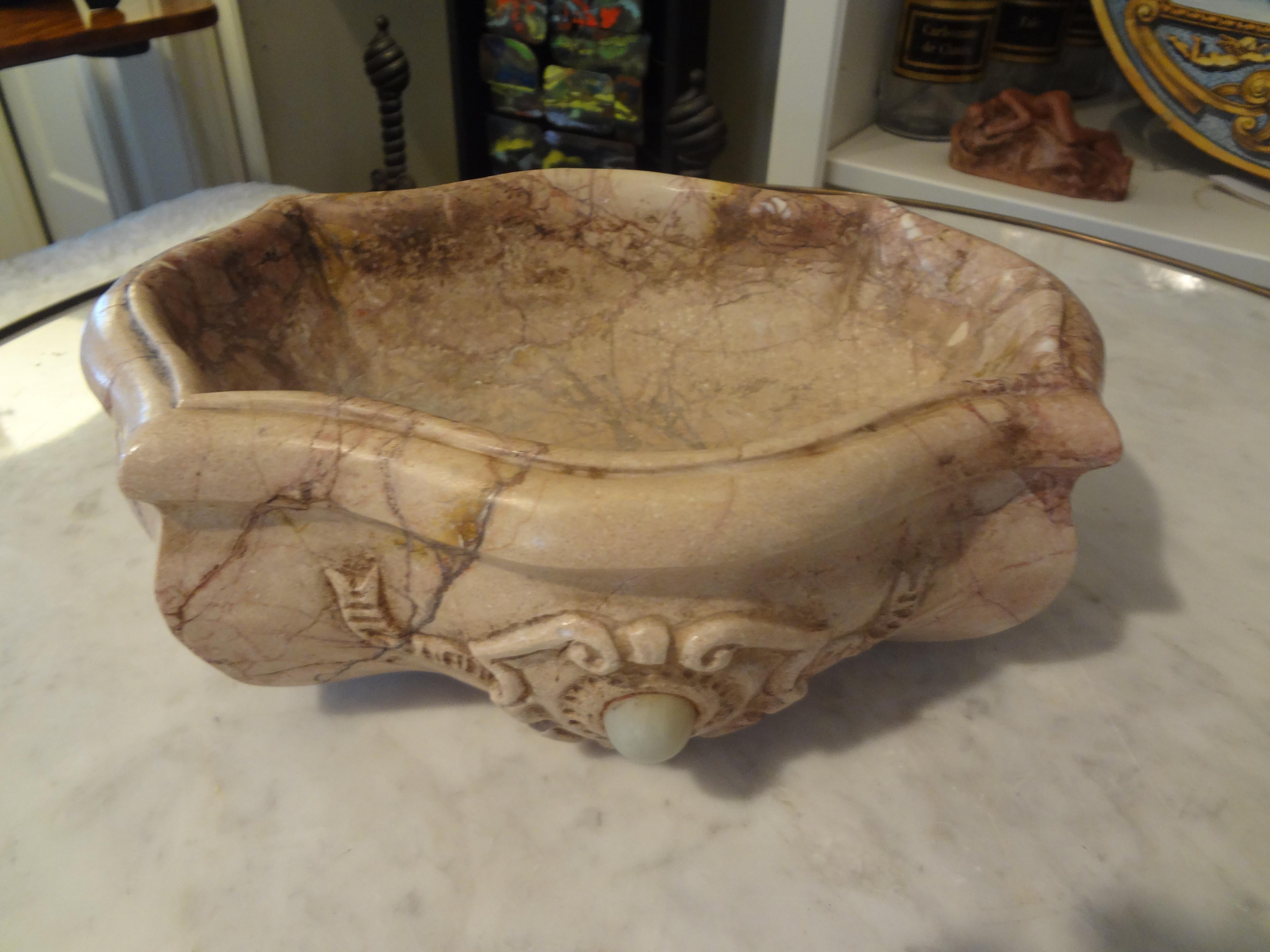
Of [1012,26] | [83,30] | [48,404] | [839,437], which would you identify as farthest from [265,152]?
[839,437]

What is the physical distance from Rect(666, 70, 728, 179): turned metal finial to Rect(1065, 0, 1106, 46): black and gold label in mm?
772

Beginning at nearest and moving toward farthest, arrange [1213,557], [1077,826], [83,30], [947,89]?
[1077,826] → [1213,557] → [83,30] → [947,89]

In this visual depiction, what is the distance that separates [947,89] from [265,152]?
122 centimetres

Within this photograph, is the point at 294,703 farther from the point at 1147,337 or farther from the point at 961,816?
the point at 1147,337

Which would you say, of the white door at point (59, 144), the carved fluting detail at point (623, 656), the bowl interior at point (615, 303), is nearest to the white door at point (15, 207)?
the white door at point (59, 144)

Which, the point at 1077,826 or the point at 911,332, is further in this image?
the point at 911,332

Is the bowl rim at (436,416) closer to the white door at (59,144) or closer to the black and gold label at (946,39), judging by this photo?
the black and gold label at (946,39)

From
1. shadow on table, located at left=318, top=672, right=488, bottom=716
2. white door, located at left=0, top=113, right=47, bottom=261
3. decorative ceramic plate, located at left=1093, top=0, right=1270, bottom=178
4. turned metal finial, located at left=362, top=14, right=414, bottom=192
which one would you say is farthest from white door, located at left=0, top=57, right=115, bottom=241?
decorative ceramic plate, located at left=1093, top=0, right=1270, bottom=178

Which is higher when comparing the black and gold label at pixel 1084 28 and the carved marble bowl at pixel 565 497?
the black and gold label at pixel 1084 28

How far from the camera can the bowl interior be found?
0.90m

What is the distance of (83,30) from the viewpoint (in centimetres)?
106

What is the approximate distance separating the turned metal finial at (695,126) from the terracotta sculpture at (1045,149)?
416 mm

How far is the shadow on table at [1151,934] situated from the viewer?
60cm

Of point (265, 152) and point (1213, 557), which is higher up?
point (265, 152)
